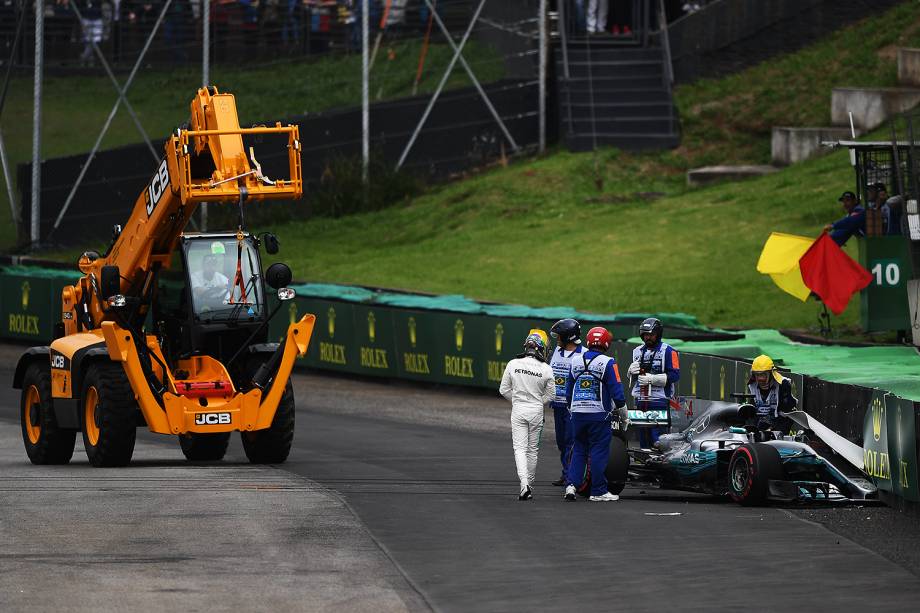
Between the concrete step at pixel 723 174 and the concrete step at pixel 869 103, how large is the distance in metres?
2.11

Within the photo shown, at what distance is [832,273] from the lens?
2825 centimetres

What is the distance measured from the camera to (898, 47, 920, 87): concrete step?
41312 millimetres

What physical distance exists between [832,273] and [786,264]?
1011 millimetres

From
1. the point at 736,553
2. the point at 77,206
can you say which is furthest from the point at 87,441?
the point at 77,206

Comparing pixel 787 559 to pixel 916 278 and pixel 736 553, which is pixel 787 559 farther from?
pixel 916 278

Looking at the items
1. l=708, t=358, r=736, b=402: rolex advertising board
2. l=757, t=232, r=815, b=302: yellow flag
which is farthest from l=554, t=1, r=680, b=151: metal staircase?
l=708, t=358, r=736, b=402: rolex advertising board

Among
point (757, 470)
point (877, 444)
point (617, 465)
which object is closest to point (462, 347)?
point (617, 465)

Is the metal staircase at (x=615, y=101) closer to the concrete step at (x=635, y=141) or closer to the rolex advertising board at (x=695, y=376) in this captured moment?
the concrete step at (x=635, y=141)

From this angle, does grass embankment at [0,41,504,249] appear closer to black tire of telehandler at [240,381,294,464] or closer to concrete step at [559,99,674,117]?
concrete step at [559,99,674,117]

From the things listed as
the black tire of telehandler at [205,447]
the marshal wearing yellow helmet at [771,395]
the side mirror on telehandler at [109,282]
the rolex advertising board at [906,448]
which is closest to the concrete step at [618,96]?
the black tire of telehandler at [205,447]

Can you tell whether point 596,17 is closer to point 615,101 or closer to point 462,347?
point 615,101

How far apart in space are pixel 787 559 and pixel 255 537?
426cm

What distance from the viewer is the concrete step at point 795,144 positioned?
41562mm

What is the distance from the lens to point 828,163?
40281 millimetres
